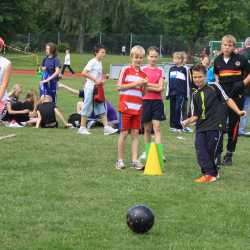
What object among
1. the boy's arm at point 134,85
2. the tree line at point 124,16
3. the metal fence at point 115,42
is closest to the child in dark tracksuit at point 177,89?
the boy's arm at point 134,85

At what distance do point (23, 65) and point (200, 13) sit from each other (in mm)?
16575

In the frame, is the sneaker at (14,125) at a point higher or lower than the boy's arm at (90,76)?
lower

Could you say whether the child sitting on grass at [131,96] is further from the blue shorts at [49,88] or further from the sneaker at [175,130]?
the blue shorts at [49,88]

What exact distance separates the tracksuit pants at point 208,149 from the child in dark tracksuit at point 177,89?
21.3 ft

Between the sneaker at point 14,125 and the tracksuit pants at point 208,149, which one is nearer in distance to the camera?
the tracksuit pants at point 208,149

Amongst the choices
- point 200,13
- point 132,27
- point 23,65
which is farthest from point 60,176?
point 132,27

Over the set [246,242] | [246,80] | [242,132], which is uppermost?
[246,80]

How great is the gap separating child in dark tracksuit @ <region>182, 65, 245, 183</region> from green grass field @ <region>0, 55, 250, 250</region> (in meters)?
0.29

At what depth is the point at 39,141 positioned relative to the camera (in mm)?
12328

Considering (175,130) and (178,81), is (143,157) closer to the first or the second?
(175,130)

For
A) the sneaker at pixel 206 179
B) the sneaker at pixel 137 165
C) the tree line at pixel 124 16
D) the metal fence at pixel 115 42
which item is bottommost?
the metal fence at pixel 115 42

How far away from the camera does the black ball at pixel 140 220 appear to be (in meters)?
6.27

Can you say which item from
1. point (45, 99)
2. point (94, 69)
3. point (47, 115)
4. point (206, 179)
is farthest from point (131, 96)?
point (45, 99)

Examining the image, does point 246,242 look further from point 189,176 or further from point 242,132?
point 242,132
